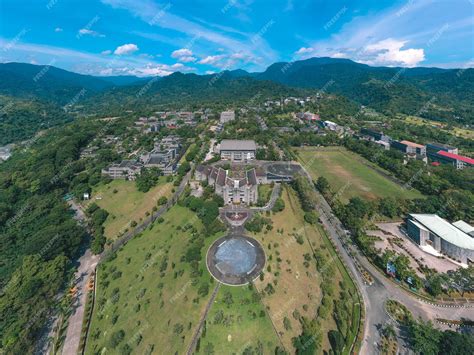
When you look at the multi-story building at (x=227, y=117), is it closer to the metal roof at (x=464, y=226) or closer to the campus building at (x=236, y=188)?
the campus building at (x=236, y=188)

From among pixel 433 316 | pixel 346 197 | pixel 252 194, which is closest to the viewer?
pixel 433 316

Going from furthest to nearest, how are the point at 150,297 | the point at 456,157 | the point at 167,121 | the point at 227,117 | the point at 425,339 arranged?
the point at 167,121
the point at 227,117
the point at 456,157
the point at 150,297
the point at 425,339

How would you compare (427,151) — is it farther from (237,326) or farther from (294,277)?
(237,326)

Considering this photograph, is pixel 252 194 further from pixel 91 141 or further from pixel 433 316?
pixel 91 141

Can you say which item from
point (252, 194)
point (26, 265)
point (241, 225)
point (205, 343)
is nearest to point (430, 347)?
point (205, 343)

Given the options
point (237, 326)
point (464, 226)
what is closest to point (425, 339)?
point (237, 326)
